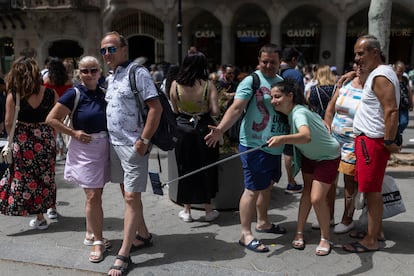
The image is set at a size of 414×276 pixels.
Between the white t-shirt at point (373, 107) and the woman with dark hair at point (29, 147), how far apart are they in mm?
3001

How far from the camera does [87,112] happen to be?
3.41m

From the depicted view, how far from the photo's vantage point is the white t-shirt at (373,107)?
10.8 ft

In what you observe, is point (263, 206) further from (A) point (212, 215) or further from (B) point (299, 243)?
(A) point (212, 215)

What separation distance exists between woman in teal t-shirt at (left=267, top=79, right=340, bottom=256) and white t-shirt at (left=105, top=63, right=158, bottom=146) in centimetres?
105

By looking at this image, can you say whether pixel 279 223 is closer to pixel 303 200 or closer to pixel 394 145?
pixel 303 200

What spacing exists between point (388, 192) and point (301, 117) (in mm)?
1313

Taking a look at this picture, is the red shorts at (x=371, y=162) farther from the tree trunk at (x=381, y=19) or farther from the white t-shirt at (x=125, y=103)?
the tree trunk at (x=381, y=19)

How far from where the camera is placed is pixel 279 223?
4.40 metres

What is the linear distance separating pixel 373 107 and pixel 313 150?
60 cm

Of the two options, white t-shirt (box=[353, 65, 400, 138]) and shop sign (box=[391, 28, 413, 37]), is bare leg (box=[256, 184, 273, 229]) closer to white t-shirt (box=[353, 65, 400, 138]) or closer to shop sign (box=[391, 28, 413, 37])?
white t-shirt (box=[353, 65, 400, 138])

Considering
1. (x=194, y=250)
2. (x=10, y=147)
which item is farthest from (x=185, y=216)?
(x=10, y=147)

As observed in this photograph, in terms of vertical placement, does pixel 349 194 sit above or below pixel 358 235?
above

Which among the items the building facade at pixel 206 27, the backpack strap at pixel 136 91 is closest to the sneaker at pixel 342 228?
the backpack strap at pixel 136 91

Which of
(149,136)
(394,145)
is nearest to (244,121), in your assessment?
(149,136)
